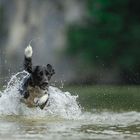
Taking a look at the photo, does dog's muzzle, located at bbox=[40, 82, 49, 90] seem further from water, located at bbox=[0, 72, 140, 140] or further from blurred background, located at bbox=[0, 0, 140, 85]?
blurred background, located at bbox=[0, 0, 140, 85]

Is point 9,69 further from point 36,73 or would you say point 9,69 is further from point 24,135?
point 24,135

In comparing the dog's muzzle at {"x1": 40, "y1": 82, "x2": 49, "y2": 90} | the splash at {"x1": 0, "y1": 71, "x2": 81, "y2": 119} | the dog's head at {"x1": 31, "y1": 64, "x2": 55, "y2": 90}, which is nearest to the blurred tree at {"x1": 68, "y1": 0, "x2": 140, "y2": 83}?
the splash at {"x1": 0, "y1": 71, "x2": 81, "y2": 119}

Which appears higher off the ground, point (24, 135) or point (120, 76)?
point (120, 76)

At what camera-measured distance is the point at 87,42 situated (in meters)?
29.0

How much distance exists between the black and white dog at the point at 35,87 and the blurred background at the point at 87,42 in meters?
13.7

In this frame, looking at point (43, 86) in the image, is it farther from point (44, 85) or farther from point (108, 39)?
point (108, 39)

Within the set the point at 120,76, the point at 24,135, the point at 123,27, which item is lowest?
the point at 24,135

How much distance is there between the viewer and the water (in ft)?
36.3

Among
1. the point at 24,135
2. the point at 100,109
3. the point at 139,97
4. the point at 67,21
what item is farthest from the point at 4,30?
the point at 24,135

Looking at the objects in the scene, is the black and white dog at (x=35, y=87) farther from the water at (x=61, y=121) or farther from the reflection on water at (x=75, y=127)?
the reflection on water at (x=75, y=127)

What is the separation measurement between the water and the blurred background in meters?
12.4

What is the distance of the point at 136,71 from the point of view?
2916cm

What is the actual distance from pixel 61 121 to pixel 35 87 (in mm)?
1085

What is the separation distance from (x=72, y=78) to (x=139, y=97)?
897cm
